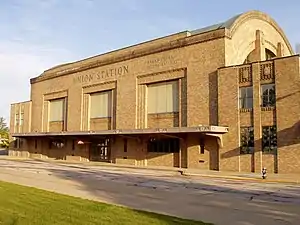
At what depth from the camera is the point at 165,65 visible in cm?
3700

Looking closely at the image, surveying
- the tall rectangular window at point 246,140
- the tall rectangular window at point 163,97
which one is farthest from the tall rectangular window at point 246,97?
the tall rectangular window at point 163,97

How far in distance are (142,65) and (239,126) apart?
504 inches

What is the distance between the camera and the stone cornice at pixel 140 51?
111ft

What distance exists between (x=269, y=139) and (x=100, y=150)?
20.4m

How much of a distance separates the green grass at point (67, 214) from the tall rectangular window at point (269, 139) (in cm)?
2080

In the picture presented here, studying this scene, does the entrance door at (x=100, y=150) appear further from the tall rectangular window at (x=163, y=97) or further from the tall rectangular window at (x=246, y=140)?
the tall rectangular window at (x=246, y=140)

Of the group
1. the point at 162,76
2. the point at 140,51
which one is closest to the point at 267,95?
the point at 162,76

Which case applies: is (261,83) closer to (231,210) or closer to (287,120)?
(287,120)

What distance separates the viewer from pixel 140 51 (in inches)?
1563

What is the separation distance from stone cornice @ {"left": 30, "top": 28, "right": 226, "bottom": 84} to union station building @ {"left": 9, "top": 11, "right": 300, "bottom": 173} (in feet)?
0.33

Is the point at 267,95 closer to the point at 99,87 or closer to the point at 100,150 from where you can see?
the point at 99,87

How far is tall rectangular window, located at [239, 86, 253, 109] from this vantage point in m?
30.5

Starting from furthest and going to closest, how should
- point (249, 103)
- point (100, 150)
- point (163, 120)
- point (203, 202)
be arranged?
point (100, 150), point (163, 120), point (249, 103), point (203, 202)

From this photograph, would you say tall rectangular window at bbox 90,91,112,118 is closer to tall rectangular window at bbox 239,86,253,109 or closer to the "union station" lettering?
the "union station" lettering
